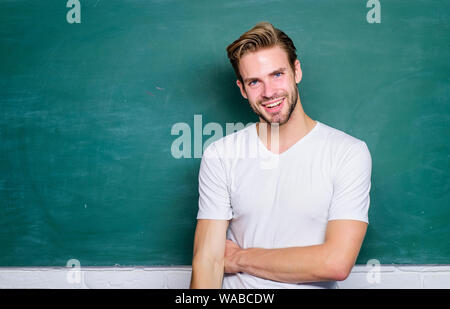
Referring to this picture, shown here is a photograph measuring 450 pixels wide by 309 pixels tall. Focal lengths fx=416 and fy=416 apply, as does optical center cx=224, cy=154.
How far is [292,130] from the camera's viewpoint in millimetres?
1456

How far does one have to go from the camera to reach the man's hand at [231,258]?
1.35m

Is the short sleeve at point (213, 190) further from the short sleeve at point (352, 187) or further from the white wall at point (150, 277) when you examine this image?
the white wall at point (150, 277)

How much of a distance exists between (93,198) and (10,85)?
0.63 meters

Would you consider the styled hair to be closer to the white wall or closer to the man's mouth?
the man's mouth

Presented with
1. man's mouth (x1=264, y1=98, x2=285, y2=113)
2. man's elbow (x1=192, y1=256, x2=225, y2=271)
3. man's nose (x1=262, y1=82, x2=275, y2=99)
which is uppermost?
man's nose (x1=262, y1=82, x2=275, y2=99)

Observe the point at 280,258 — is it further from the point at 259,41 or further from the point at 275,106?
the point at 259,41

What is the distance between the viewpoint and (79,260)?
1.86 meters

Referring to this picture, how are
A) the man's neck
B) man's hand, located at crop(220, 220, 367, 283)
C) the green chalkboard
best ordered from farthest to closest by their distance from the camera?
the green chalkboard < the man's neck < man's hand, located at crop(220, 220, 367, 283)

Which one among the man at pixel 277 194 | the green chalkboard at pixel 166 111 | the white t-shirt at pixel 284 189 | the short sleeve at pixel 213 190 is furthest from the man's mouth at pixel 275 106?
the green chalkboard at pixel 166 111

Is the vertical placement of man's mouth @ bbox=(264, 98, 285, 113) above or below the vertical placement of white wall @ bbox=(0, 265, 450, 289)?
above

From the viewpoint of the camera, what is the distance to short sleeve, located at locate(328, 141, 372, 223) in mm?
1254

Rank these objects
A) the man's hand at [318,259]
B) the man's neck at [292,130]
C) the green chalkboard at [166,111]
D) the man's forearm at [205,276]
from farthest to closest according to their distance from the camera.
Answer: the green chalkboard at [166,111], the man's neck at [292,130], the man's forearm at [205,276], the man's hand at [318,259]

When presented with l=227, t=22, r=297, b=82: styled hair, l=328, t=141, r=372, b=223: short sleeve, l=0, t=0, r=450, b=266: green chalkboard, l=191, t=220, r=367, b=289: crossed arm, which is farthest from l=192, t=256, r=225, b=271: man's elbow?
l=227, t=22, r=297, b=82: styled hair
